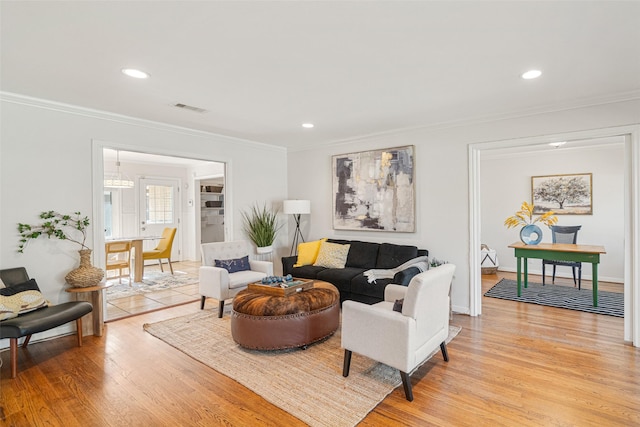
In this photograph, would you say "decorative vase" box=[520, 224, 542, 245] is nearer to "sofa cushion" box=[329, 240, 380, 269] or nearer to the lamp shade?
"sofa cushion" box=[329, 240, 380, 269]

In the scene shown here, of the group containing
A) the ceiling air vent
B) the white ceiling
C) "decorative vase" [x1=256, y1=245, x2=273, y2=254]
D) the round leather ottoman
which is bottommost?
the round leather ottoman

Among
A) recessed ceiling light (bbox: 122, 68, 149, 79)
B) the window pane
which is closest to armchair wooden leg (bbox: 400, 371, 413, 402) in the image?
recessed ceiling light (bbox: 122, 68, 149, 79)

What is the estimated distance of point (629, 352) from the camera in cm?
314

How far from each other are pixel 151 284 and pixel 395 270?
4413 mm

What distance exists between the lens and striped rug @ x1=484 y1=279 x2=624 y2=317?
174 inches

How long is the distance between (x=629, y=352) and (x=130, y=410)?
4232 mm

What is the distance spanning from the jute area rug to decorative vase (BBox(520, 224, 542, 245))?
7.98 feet

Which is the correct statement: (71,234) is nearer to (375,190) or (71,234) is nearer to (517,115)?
(375,190)

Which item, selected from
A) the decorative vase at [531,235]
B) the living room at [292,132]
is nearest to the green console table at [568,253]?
the decorative vase at [531,235]

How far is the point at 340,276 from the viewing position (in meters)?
4.45

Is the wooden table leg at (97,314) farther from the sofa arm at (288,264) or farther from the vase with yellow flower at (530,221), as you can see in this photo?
the vase with yellow flower at (530,221)

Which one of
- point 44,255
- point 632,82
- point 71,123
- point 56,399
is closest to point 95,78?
point 71,123

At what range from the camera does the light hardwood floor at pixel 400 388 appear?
2.21 metres

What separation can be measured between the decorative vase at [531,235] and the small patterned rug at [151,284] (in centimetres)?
566
